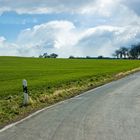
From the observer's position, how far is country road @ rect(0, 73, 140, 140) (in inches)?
400

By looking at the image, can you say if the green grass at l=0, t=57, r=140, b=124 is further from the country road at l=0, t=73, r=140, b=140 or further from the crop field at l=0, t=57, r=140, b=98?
the country road at l=0, t=73, r=140, b=140

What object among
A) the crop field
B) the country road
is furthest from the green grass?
the country road

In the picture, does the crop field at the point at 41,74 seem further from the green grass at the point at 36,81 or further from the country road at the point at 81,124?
the country road at the point at 81,124

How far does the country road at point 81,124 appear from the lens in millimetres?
10156

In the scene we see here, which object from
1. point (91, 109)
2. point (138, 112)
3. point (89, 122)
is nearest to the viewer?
point (89, 122)

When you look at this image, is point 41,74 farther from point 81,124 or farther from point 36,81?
point 81,124

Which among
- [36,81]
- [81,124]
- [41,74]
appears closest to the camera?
[81,124]

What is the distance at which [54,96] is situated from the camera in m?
21.1

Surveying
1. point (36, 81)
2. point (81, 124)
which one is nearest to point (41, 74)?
point (36, 81)

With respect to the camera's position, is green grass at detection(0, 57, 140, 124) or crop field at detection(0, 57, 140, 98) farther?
crop field at detection(0, 57, 140, 98)

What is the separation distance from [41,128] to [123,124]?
2236 mm

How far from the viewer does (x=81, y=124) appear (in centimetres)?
1195

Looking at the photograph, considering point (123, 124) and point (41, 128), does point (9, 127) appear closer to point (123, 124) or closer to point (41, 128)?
point (41, 128)

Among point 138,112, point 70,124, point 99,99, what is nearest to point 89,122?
point 70,124
